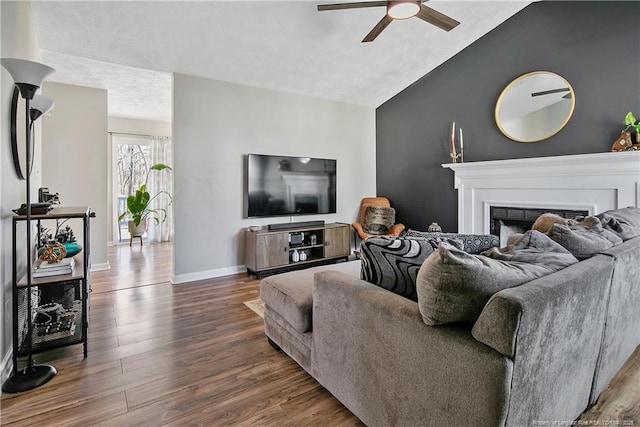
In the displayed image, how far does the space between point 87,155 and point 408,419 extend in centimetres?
508

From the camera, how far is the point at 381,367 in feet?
4.40

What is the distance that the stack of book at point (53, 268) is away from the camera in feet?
6.89

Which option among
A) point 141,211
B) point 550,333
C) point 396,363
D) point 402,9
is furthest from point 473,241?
point 141,211

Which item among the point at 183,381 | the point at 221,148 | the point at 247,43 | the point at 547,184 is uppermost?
the point at 247,43

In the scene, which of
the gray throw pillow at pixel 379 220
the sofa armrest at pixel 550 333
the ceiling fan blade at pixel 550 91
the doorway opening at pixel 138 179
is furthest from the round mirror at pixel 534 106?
the doorway opening at pixel 138 179

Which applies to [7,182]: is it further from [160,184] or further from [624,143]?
[160,184]

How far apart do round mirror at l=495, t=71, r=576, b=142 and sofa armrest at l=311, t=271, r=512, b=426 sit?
3392 mm

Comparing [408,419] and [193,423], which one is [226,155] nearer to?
[193,423]

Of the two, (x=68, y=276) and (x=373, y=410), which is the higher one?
(x=68, y=276)

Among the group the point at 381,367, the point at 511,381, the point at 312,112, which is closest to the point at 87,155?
the point at 312,112

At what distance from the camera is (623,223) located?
2.06m

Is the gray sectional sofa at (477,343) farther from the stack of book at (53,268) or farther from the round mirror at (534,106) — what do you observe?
the round mirror at (534,106)

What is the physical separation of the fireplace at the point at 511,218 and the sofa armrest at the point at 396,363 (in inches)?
125

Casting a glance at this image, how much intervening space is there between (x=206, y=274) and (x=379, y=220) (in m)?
2.68
